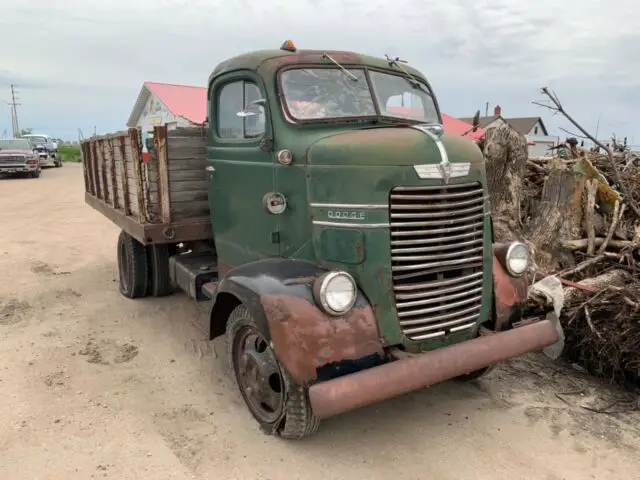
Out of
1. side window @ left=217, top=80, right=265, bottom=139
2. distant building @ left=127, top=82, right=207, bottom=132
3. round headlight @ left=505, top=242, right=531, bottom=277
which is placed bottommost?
round headlight @ left=505, top=242, right=531, bottom=277

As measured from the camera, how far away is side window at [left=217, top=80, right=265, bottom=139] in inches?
170

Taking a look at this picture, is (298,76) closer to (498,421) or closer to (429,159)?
(429,159)

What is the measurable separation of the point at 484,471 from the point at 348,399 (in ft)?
3.41

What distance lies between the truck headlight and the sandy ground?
1.00 m

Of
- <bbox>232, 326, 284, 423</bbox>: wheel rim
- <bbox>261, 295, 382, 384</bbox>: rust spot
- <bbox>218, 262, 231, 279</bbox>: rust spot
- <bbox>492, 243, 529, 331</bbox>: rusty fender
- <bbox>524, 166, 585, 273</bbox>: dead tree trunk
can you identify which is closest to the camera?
<bbox>261, 295, 382, 384</bbox>: rust spot

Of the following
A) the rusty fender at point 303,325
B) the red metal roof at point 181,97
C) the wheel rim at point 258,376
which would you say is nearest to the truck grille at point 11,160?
the red metal roof at point 181,97

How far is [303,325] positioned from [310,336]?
3.0 inches

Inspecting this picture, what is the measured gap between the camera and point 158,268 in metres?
6.54

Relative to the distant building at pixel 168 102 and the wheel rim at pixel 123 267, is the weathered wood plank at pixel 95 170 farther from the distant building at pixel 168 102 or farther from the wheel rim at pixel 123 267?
the distant building at pixel 168 102

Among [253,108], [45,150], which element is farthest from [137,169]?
[45,150]

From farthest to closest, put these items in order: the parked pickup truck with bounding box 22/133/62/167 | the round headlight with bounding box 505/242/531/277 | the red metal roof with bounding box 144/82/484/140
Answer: the parked pickup truck with bounding box 22/133/62/167
the red metal roof with bounding box 144/82/484/140
the round headlight with bounding box 505/242/531/277

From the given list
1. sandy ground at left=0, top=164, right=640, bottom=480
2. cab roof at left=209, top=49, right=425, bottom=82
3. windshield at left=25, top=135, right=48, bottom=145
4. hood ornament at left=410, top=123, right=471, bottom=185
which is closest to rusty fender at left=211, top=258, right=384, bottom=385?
sandy ground at left=0, top=164, right=640, bottom=480

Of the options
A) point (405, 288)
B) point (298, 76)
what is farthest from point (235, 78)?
point (405, 288)

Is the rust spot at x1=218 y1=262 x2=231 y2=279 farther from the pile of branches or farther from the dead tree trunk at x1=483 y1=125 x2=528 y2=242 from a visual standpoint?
the dead tree trunk at x1=483 y1=125 x2=528 y2=242
